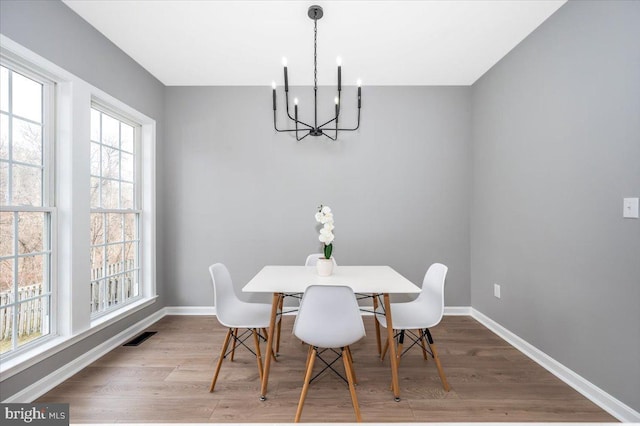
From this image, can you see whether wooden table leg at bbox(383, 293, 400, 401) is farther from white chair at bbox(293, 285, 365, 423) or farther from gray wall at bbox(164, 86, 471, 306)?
gray wall at bbox(164, 86, 471, 306)

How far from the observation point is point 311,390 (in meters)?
2.06

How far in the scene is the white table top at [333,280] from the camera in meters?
1.99

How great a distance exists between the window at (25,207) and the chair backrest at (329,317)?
1.86 m

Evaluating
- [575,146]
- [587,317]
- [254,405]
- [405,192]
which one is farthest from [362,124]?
[254,405]

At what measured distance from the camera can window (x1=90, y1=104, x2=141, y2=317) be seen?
2.73 m

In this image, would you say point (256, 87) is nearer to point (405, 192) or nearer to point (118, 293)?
point (405, 192)

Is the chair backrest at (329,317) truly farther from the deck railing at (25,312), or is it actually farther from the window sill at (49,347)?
the deck railing at (25,312)

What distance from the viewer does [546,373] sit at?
2316mm

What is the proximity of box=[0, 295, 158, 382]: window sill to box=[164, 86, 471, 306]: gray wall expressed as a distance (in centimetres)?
99

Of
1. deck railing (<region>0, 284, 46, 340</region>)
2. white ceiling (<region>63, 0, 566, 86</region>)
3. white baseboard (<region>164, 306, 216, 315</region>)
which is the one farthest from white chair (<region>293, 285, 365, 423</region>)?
white baseboard (<region>164, 306, 216, 315</region>)

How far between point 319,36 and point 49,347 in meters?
3.12

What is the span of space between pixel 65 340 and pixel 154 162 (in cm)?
195

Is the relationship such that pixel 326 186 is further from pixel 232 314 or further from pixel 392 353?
pixel 392 353

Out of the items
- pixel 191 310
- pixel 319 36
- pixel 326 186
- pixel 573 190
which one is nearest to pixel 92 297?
pixel 191 310
